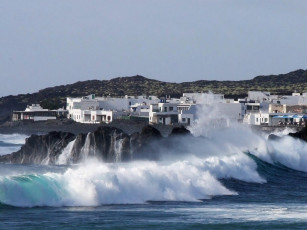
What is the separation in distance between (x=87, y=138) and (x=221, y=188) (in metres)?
18.2

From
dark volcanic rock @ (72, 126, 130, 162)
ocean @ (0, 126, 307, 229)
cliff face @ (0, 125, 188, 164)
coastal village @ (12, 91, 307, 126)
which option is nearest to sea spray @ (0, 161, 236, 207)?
ocean @ (0, 126, 307, 229)

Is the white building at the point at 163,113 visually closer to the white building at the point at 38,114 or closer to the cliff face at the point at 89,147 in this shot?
the white building at the point at 38,114

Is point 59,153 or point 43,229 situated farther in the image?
point 59,153

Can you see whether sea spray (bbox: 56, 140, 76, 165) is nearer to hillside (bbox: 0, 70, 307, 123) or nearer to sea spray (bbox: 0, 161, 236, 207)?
sea spray (bbox: 0, 161, 236, 207)

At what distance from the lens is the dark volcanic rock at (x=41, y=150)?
52812 millimetres

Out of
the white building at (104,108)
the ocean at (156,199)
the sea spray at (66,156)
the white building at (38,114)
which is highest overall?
the ocean at (156,199)

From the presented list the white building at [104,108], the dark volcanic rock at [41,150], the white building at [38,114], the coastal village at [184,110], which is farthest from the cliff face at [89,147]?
the white building at [38,114]

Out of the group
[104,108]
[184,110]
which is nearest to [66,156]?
[184,110]

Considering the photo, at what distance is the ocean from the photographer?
26.5 m

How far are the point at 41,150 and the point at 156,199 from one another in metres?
22.3

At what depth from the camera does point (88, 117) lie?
121m

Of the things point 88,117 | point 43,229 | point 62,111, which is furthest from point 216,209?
point 62,111

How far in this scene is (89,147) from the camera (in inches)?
2077

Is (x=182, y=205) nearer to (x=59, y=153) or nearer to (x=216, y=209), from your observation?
(x=216, y=209)
